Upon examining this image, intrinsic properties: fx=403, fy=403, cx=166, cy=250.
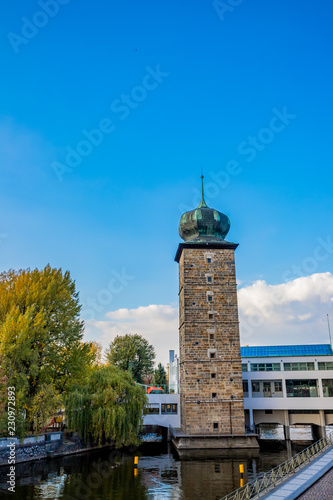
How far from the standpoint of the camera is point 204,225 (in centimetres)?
3803

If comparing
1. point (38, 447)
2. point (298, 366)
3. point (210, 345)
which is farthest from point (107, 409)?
point (298, 366)

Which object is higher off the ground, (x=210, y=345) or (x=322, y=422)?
(x=210, y=345)

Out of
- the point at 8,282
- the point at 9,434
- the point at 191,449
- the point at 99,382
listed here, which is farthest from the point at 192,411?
the point at 8,282

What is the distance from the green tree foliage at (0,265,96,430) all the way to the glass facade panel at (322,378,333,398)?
21.8m

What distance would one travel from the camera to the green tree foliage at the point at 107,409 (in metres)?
28.3

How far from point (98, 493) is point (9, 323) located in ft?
41.4

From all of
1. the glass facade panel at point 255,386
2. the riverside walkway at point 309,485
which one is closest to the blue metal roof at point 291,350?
the glass facade panel at point 255,386

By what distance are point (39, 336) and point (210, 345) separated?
1403 cm

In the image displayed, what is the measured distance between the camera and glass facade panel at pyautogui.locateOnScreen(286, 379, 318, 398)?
3756 centimetres

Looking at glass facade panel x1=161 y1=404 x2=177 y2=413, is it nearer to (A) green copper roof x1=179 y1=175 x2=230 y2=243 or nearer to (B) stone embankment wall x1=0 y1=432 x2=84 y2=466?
(B) stone embankment wall x1=0 y1=432 x2=84 y2=466

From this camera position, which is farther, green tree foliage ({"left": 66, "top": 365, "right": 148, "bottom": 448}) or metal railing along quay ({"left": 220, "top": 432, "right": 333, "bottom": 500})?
green tree foliage ({"left": 66, "top": 365, "right": 148, "bottom": 448})

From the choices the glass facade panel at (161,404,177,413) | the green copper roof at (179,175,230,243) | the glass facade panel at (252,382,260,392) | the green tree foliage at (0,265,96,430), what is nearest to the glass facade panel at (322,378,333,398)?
the glass facade panel at (252,382,260,392)

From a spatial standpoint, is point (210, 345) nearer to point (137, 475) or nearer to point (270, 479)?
point (137, 475)

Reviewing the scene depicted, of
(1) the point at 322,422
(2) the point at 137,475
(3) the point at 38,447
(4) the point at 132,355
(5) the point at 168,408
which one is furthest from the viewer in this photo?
(4) the point at 132,355
